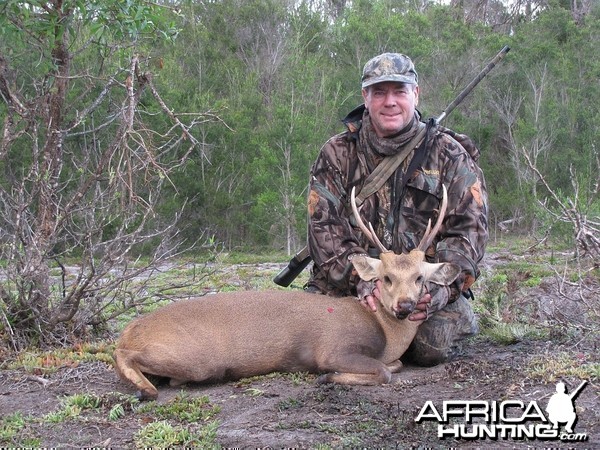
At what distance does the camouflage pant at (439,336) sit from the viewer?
568cm

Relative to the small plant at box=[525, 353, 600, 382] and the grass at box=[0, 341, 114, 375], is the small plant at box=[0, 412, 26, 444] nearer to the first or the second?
the grass at box=[0, 341, 114, 375]

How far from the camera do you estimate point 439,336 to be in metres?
5.70

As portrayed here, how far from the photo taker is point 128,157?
256 inches

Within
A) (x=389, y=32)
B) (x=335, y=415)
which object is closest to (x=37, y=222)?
(x=335, y=415)

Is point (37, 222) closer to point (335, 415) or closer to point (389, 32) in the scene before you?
point (335, 415)

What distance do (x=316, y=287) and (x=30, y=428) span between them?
2.74 m

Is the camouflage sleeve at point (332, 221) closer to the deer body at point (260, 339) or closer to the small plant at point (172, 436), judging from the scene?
the deer body at point (260, 339)

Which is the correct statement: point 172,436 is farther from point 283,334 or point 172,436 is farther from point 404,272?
point 404,272

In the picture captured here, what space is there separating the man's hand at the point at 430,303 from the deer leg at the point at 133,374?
6.14 ft

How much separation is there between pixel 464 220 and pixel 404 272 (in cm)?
88

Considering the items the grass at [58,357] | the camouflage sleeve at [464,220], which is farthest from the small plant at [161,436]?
the camouflage sleeve at [464,220]

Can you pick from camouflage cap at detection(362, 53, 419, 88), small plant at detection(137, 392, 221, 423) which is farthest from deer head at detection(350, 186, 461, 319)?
small plant at detection(137, 392, 221, 423)

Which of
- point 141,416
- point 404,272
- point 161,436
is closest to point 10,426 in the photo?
point 141,416

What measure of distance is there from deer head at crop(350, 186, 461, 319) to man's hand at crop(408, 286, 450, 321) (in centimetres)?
9
